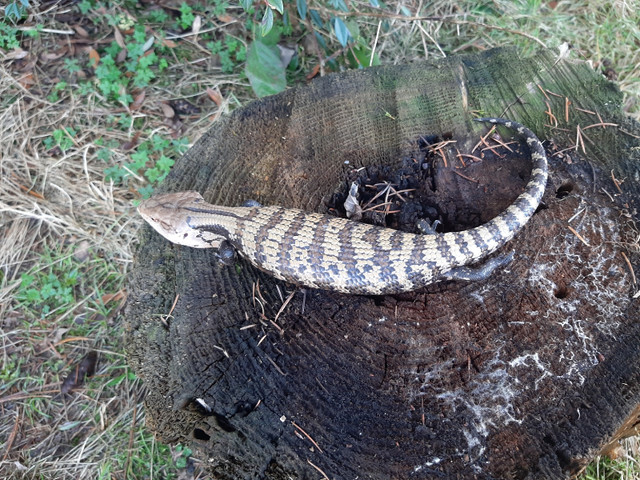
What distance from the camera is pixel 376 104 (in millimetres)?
3777

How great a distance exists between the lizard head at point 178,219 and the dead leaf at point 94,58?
2736mm

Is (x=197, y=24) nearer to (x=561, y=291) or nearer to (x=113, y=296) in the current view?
(x=113, y=296)

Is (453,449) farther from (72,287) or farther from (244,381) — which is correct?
(72,287)

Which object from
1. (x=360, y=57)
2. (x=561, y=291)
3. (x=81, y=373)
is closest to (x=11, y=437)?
(x=81, y=373)

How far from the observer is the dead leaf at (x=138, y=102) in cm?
541

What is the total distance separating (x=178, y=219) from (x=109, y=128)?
2.48 meters

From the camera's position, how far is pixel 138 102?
17.8 ft

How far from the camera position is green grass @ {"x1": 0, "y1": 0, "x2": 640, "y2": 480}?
14.9 ft

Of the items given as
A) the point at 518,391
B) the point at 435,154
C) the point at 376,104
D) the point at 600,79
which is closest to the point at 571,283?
the point at 518,391

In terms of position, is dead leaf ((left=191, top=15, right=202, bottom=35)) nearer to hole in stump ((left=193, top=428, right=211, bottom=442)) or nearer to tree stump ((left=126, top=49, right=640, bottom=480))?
tree stump ((left=126, top=49, right=640, bottom=480))

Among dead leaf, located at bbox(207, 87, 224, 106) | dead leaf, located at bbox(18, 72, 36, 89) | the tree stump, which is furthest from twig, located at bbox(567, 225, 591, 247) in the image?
dead leaf, located at bbox(18, 72, 36, 89)

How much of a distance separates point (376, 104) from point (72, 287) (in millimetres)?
4039

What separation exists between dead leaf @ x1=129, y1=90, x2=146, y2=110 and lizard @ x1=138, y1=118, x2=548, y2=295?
8.16ft

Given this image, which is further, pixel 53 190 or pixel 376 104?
pixel 53 190
